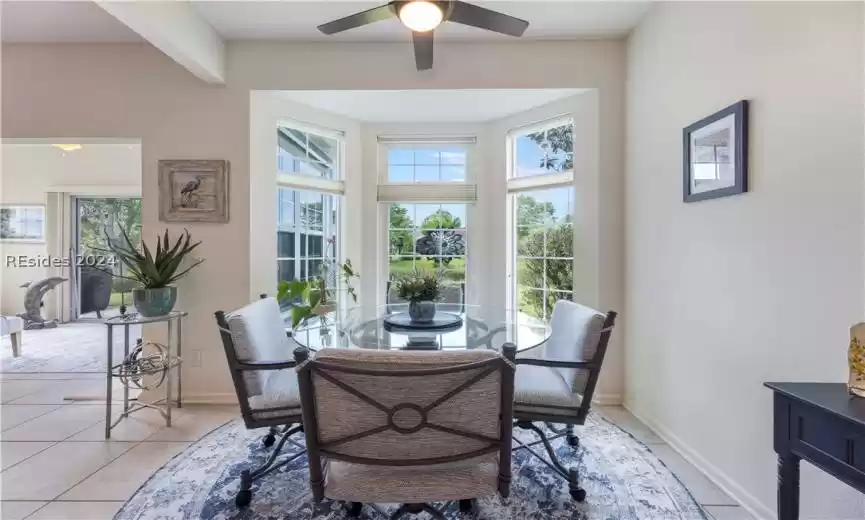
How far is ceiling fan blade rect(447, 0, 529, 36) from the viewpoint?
5.93 feet

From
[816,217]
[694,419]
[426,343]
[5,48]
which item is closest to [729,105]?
[816,217]

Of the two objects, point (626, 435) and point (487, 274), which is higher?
point (487, 274)

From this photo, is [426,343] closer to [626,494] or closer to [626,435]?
[626,494]

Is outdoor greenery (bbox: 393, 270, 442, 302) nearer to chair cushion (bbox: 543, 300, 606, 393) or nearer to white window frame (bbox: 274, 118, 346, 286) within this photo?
chair cushion (bbox: 543, 300, 606, 393)

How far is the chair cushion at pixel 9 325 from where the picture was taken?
13.0 feet

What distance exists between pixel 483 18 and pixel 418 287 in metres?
1.39

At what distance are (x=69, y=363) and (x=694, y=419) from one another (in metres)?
5.37

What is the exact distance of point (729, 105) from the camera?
1921 mm

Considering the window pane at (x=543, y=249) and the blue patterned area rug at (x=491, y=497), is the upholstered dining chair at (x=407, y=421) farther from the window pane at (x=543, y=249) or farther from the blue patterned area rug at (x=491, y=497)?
the window pane at (x=543, y=249)

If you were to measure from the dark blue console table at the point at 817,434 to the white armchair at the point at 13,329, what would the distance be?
589cm

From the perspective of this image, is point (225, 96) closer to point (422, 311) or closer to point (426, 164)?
point (426, 164)

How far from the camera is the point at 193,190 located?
9.94 ft

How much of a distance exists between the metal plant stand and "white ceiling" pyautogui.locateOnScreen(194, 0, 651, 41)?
2065mm

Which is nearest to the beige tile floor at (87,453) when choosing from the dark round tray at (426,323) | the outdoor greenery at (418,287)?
the dark round tray at (426,323)
